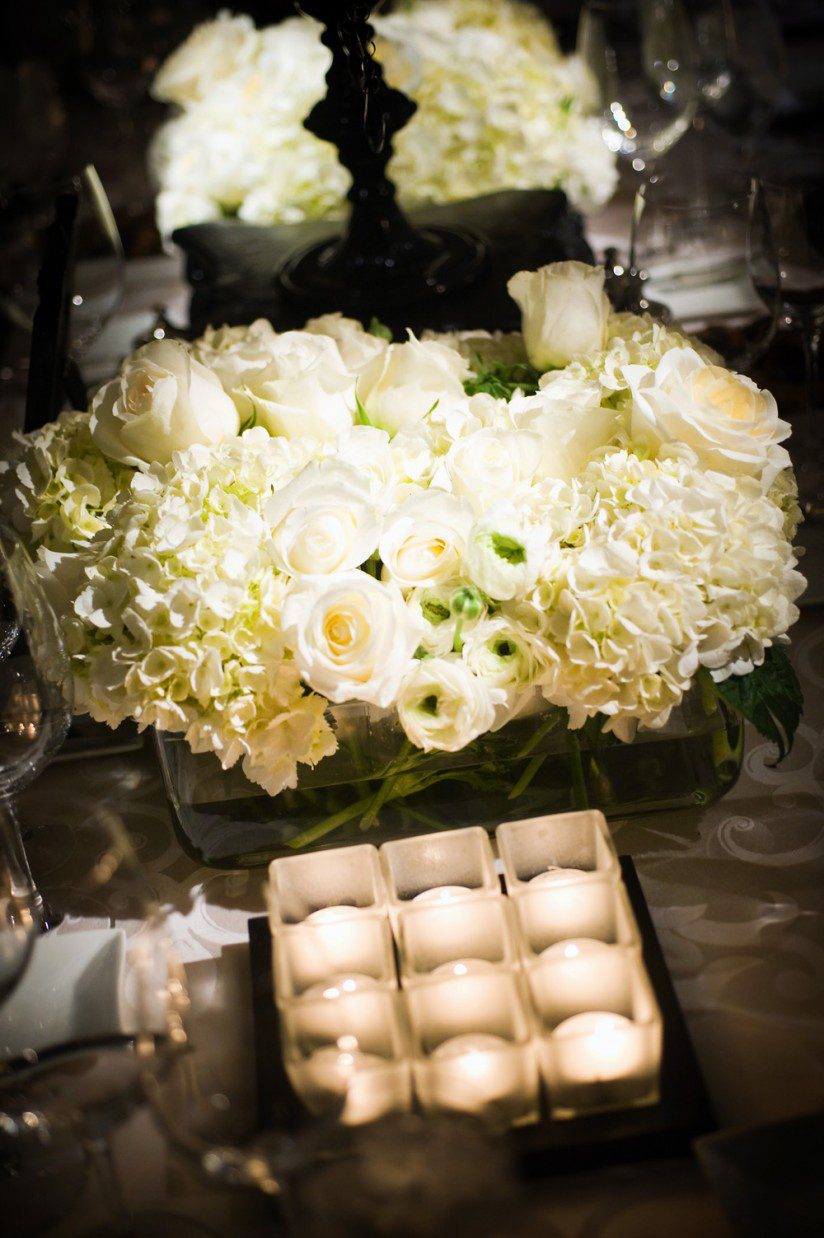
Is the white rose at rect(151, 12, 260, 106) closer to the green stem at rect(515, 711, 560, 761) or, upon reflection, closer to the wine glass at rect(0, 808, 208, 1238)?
the green stem at rect(515, 711, 560, 761)

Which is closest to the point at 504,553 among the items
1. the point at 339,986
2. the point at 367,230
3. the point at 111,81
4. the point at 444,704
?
the point at 444,704

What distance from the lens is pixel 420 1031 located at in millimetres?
744

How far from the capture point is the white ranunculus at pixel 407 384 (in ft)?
3.18

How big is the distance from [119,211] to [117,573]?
1553 mm

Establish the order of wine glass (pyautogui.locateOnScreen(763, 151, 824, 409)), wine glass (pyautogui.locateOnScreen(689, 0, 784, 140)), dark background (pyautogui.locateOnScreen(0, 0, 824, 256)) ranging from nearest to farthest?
wine glass (pyautogui.locateOnScreen(763, 151, 824, 409)) < wine glass (pyautogui.locateOnScreen(689, 0, 784, 140)) < dark background (pyautogui.locateOnScreen(0, 0, 824, 256))

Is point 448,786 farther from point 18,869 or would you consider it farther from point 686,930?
point 18,869

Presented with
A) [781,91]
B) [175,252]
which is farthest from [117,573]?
[781,91]

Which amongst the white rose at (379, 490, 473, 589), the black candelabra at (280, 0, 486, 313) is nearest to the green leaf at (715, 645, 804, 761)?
the white rose at (379, 490, 473, 589)

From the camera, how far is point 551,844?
0.87 meters

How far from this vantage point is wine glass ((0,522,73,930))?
0.88 metres

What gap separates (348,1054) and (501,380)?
61cm

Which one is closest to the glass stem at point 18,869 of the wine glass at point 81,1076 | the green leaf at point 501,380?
the wine glass at point 81,1076

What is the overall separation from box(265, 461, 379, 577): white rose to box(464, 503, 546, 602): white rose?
8 centimetres

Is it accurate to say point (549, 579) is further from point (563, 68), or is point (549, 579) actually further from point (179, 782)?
point (563, 68)
